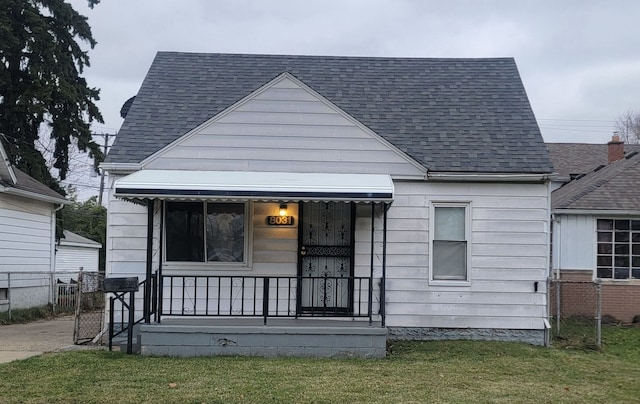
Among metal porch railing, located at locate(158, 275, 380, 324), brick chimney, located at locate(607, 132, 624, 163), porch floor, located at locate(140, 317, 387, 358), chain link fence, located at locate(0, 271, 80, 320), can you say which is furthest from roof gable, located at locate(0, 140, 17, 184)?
brick chimney, located at locate(607, 132, 624, 163)

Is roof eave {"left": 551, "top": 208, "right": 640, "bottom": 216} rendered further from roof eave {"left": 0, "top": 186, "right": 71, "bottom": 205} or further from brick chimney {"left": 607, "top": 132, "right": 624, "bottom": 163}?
roof eave {"left": 0, "top": 186, "right": 71, "bottom": 205}

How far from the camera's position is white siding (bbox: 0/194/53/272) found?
1535 cm

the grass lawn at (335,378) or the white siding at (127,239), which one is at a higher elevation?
the white siding at (127,239)

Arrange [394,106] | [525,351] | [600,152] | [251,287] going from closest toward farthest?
[525,351] < [251,287] < [394,106] < [600,152]

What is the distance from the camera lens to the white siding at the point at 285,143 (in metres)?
9.94

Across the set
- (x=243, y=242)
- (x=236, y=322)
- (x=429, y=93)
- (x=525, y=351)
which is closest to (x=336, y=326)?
(x=236, y=322)

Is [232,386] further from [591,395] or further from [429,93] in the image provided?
[429,93]

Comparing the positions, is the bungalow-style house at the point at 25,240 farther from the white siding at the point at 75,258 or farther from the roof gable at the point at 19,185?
the white siding at the point at 75,258

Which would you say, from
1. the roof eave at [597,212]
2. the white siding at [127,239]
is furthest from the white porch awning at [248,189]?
the roof eave at [597,212]

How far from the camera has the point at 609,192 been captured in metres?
14.2

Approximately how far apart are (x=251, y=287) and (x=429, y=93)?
199 inches

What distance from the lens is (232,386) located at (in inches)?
266

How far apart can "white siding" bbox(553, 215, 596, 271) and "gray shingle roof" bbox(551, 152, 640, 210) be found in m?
0.34

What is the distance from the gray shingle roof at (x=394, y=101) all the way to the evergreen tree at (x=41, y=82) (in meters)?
10.7
